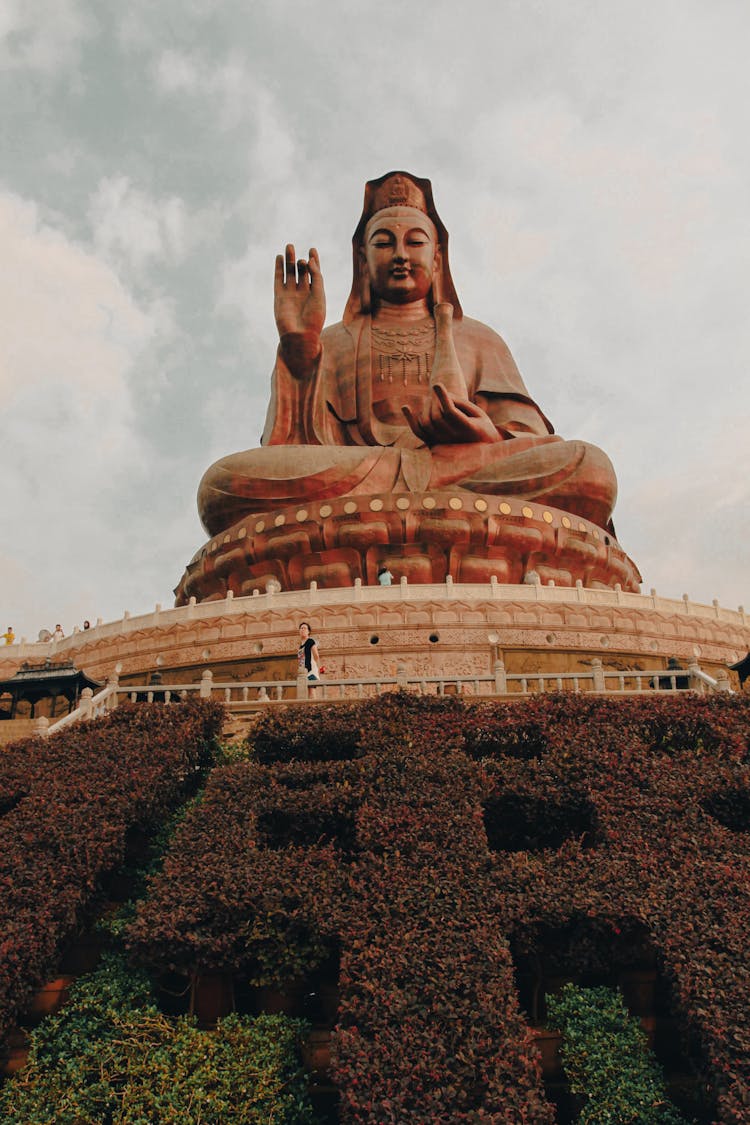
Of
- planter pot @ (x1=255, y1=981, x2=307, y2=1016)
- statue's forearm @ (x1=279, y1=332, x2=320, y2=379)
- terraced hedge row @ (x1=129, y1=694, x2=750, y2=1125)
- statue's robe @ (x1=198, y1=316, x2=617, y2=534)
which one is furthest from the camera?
statue's forearm @ (x1=279, y1=332, x2=320, y2=379)

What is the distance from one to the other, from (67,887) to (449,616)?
976 centimetres

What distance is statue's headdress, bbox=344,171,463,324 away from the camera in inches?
979

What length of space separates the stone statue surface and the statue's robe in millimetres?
28

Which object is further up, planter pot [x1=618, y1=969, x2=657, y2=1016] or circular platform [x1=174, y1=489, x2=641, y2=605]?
circular platform [x1=174, y1=489, x2=641, y2=605]

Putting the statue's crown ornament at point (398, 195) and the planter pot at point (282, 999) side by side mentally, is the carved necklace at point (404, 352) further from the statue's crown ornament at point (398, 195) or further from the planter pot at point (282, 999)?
the planter pot at point (282, 999)

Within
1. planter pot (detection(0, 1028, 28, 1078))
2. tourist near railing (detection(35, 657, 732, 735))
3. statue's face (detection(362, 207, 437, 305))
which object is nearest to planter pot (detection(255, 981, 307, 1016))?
planter pot (detection(0, 1028, 28, 1078))

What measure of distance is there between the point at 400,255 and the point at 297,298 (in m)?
3.32

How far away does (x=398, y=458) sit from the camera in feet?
68.6

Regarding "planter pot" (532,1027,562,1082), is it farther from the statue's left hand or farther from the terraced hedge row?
the statue's left hand

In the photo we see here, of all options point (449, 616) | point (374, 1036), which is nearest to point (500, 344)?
point (449, 616)

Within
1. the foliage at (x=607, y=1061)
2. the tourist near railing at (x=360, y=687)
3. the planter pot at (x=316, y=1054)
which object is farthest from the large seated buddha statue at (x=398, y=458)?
the foliage at (x=607, y=1061)

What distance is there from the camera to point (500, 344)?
83.7 ft

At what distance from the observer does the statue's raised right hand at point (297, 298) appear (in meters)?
21.9

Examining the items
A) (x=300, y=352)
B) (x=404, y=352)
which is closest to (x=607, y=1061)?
(x=300, y=352)
